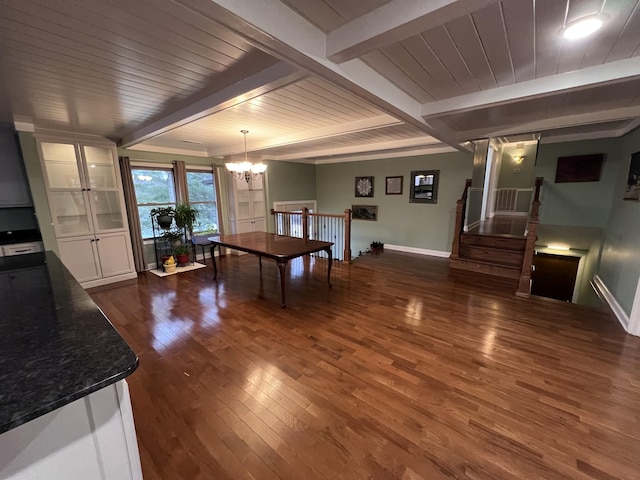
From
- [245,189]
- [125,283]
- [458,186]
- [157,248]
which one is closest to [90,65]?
[125,283]

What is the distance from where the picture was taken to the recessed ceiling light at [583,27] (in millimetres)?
1353

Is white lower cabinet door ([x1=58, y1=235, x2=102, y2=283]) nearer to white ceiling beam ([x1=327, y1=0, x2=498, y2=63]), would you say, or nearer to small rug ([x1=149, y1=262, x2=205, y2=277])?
small rug ([x1=149, y1=262, x2=205, y2=277])

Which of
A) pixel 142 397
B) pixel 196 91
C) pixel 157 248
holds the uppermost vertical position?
pixel 196 91

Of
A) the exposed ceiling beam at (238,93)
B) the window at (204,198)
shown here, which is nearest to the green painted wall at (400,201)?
the window at (204,198)

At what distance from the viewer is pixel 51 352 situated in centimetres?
78

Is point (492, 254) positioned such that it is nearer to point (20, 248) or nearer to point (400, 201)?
point (400, 201)

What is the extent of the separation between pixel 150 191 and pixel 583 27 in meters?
5.99

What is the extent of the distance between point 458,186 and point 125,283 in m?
6.48

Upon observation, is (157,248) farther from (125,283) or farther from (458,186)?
(458,186)

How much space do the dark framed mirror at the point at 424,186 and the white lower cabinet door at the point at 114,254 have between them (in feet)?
19.1

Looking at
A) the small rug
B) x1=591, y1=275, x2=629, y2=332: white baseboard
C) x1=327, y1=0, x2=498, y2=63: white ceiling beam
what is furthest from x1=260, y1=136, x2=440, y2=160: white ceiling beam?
x1=327, y1=0, x2=498, y2=63: white ceiling beam

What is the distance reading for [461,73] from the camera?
1.99 meters

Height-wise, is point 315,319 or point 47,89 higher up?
point 47,89

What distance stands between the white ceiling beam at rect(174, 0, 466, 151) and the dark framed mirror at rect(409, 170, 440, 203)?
158 inches
